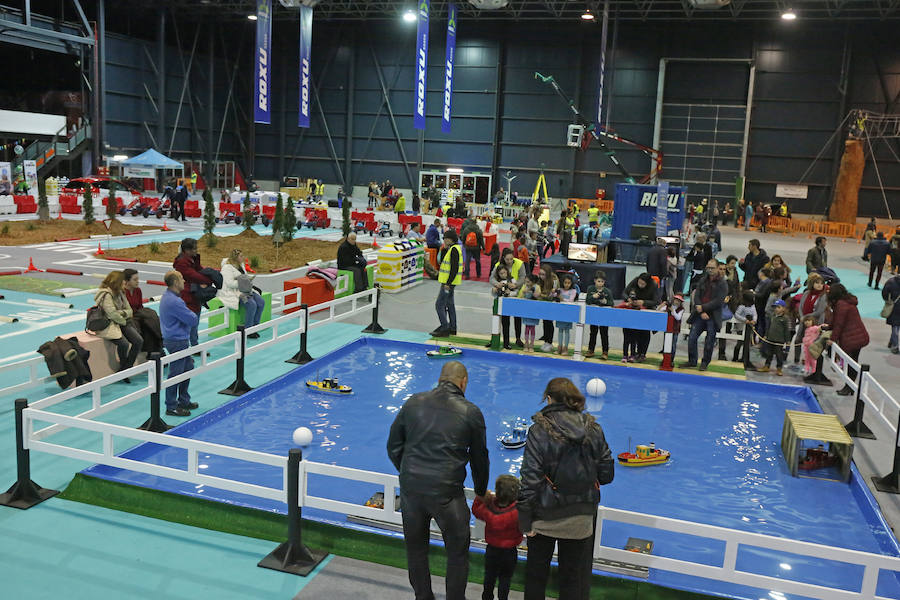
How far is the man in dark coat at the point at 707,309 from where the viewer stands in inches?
475

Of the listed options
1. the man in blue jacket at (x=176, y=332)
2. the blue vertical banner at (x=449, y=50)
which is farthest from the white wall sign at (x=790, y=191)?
the man in blue jacket at (x=176, y=332)

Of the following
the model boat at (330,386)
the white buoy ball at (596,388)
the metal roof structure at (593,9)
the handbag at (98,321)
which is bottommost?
the model boat at (330,386)

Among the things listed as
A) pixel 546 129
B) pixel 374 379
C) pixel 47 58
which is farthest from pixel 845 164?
pixel 47 58

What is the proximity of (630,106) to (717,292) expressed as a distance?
112 ft

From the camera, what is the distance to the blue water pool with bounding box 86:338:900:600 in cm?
696

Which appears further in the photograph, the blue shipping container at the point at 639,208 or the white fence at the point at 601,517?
the blue shipping container at the point at 639,208

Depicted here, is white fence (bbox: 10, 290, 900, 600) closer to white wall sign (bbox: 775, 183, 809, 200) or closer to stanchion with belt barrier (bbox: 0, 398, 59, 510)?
stanchion with belt barrier (bbox: 0, 398, 59, 510)

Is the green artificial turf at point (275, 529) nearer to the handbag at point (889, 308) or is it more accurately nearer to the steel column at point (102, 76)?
the handbag at point (889, 308)

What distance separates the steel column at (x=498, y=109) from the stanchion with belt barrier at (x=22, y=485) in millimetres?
39799

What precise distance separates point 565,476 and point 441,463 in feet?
2.62

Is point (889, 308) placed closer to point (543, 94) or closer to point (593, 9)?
point (593, 9)

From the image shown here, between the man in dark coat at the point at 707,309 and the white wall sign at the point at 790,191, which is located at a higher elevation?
the white wall sign at the point at 790,191

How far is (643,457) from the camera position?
8.53 m

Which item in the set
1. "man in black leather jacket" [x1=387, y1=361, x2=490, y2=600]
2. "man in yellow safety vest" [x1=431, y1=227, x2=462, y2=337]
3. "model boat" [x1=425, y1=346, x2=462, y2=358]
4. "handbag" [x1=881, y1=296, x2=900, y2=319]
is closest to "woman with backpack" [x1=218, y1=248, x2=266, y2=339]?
"model boat" [x1=425, y1=346, x2=462, y2=358]
